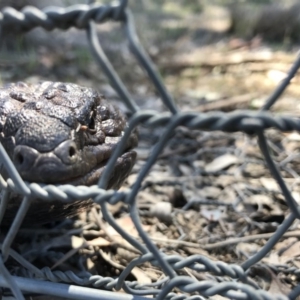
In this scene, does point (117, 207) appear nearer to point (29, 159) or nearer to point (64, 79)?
point (29, 159)

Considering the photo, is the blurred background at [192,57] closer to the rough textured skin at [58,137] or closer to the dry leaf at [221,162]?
the dry leaf at [221,162]

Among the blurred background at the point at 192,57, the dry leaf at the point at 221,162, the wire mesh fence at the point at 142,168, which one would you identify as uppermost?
the blurred background at the point at 192,57

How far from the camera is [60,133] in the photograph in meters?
0.99

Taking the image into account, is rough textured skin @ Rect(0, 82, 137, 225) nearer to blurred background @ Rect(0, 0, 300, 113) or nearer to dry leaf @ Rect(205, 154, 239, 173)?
dry leaf @ Rect(205, 154, 239, 173)

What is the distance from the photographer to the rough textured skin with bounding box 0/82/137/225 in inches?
37.4

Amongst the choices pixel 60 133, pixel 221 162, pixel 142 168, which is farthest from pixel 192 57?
pixel 142 168

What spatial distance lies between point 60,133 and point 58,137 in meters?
0.01

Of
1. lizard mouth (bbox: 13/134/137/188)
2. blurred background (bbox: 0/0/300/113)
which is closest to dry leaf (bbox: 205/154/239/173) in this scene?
blurred background (bbox: 0/0/300/113)

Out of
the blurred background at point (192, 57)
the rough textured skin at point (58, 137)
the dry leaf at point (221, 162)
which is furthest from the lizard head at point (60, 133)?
the blurred background at point (192, 57)

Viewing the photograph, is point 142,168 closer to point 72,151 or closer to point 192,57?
point 72,151

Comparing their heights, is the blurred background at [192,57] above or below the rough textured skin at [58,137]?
above

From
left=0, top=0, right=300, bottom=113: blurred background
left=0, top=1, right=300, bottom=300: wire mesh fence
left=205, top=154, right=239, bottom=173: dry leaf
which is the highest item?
left=0, top=0, right=300, bottom=113: blurred background

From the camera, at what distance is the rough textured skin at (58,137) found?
949 mm

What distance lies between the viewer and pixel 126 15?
72 cm
